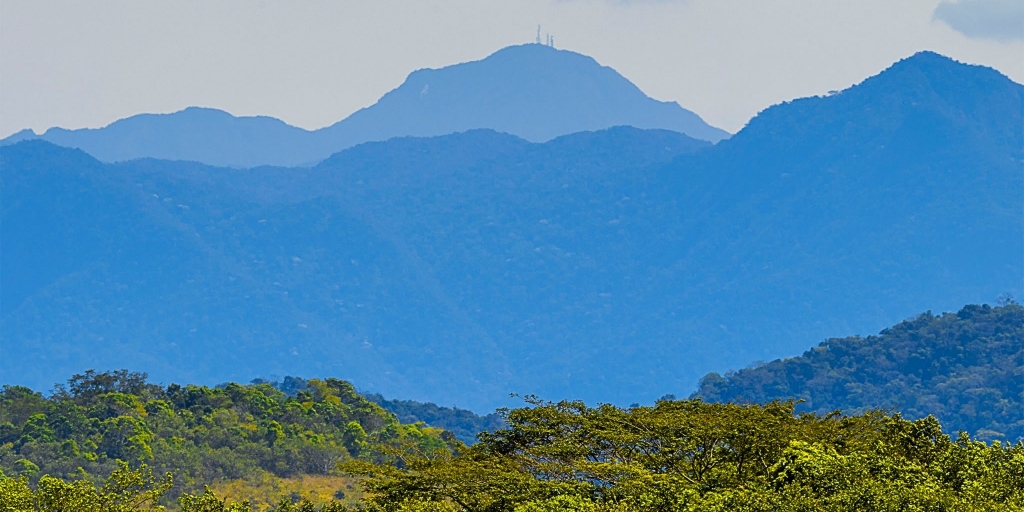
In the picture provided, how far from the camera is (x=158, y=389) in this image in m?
62.9

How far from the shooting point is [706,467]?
68.2 feet

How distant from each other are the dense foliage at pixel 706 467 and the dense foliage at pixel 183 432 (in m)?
29.6

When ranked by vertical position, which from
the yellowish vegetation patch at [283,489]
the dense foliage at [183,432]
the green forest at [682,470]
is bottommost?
the green forest at [682,470]

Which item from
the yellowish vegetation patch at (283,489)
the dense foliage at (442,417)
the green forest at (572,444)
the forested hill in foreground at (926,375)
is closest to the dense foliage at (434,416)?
the dense foliage at (442,417)

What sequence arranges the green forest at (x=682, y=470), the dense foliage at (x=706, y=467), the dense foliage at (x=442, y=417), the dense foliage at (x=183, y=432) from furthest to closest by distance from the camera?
the dense foliage at (x=442, y=417)
the dense foliage at (x=183, y=432)
the green forest at (x=682, y=470)
the dense foliage at (x=706, y=467)

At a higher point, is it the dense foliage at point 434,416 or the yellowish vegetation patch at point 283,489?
the dense foliage at point 434,416

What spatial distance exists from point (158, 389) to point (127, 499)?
139 feet

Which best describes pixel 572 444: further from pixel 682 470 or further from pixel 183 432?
pixel 183 432

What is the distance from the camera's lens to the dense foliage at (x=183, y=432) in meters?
52.0

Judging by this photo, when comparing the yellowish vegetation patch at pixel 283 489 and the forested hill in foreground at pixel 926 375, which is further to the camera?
the forested hill in foreground at pixel 926 375

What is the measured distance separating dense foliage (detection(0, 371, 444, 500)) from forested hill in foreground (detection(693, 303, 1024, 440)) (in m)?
56.5

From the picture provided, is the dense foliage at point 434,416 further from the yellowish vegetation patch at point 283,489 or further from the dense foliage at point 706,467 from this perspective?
the dense foliage at point 706,467

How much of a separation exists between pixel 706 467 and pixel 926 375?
3989 inches

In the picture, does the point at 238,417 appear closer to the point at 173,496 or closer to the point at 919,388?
the point at 173,496
